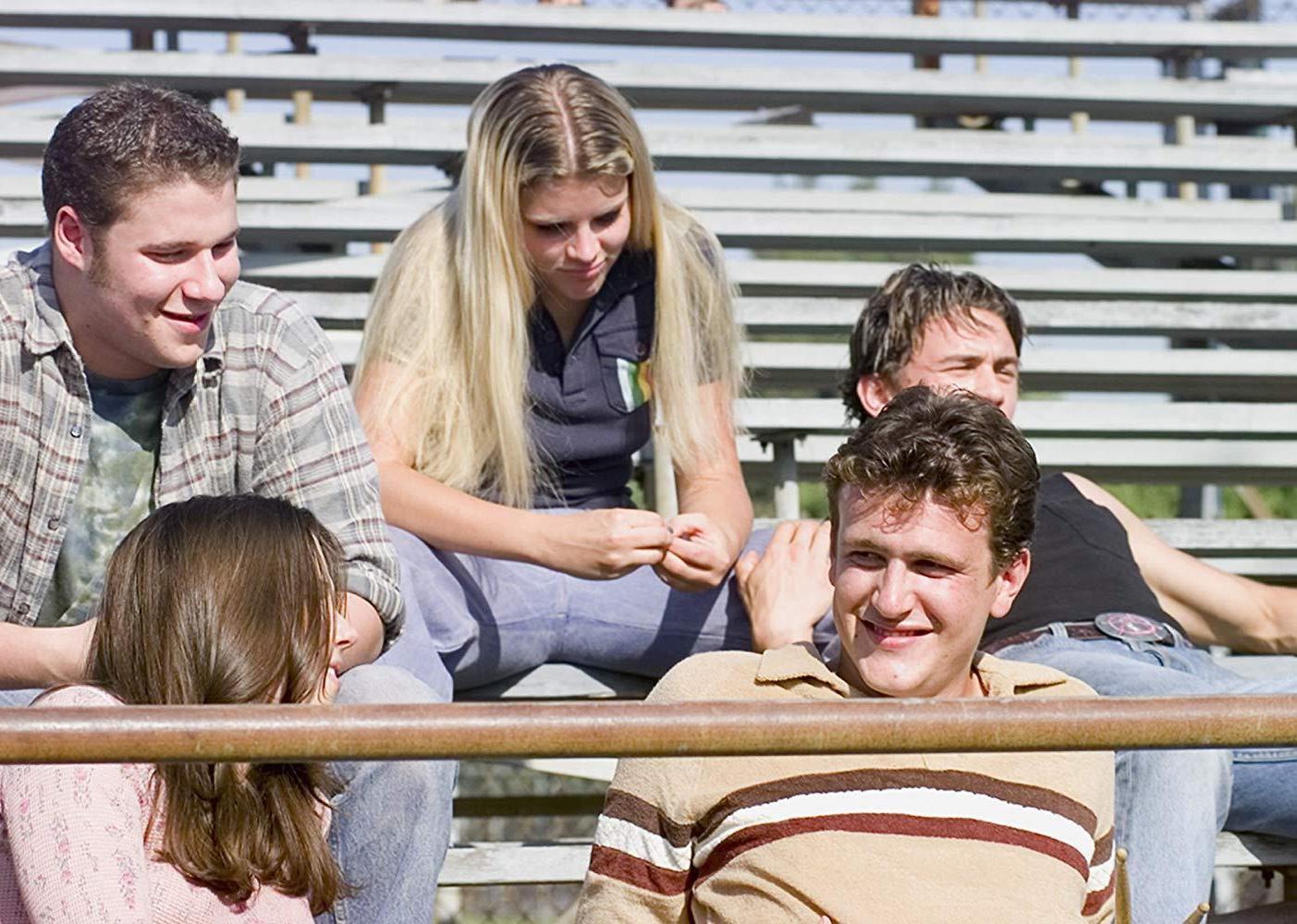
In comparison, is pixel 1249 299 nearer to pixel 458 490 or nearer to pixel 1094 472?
pixel 1094 472

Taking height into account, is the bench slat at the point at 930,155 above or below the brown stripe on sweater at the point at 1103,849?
above

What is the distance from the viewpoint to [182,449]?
1.99 metres

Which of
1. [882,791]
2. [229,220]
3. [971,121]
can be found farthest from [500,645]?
[971,121]

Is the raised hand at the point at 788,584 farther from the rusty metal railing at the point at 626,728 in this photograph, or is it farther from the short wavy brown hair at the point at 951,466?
the rusty metal railing at the point at 626,728

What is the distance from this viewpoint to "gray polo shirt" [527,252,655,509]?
A: 2449 millimetres

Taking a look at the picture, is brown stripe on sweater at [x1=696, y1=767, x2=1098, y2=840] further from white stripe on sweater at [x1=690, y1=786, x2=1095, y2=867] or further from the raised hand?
the raised hand

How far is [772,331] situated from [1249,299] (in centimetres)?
131

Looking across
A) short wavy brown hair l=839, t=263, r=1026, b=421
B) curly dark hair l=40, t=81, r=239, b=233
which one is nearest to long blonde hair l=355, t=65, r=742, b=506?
short wavy brown hair l=839, t=263, r=1026, b=421

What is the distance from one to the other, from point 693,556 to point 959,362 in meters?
0.44

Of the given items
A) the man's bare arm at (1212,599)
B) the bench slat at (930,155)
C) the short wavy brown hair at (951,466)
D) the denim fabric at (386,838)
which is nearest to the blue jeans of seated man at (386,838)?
the denim fabric at (386,838)

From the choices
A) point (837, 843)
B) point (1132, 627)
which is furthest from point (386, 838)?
point (1132, 627)

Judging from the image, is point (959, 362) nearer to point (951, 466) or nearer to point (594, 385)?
point (594, 385)

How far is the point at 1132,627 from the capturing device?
2.27 metres

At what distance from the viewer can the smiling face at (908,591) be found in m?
1.63
